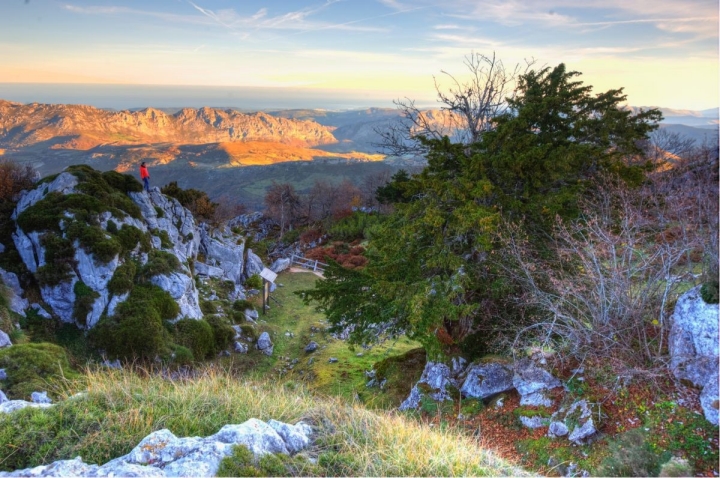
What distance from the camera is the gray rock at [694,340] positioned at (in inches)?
227

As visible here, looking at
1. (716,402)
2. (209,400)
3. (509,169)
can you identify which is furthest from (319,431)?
(509,169)

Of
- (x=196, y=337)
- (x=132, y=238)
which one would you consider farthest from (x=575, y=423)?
(x=132, y=238)

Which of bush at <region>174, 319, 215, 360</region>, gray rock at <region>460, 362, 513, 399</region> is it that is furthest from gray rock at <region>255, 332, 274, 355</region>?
gray rock at <region>460, 362, 513, 399</region>

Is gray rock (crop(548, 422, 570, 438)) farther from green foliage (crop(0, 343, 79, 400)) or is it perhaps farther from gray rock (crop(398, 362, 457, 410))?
green foliage (crop(0, 343, 79, 400))

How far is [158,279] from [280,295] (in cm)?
835

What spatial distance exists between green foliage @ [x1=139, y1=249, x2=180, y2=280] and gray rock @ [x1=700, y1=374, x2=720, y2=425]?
15.8 m

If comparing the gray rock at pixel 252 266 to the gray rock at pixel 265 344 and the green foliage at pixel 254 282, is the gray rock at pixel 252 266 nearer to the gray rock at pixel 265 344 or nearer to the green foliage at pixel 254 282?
the green foliage at pixel 254 282

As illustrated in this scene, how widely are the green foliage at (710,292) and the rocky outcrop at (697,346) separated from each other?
65mm

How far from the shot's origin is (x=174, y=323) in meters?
14.0

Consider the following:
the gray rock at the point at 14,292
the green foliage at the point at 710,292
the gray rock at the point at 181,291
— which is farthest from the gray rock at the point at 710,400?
the gray rock at the point at 14,292

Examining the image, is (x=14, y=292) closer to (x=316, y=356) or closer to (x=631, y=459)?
(x=316, y=356)

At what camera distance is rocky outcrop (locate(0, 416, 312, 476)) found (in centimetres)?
396

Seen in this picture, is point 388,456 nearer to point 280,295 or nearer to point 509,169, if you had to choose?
point 509,169

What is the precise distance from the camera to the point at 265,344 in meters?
15.8
